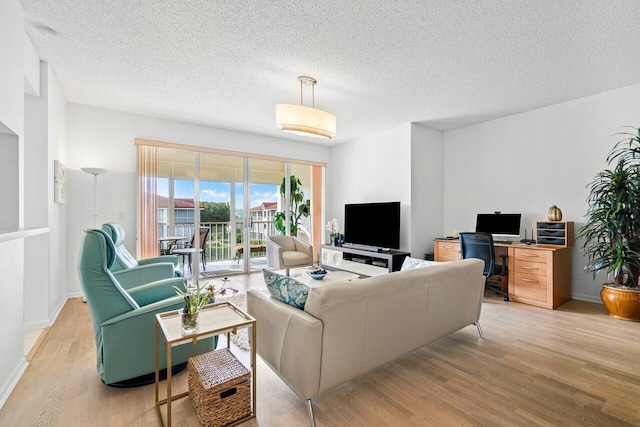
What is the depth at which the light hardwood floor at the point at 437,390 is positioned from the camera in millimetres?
1638

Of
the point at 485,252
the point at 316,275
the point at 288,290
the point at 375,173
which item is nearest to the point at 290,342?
the point at 288,290

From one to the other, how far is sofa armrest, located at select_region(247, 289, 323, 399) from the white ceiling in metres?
2.16

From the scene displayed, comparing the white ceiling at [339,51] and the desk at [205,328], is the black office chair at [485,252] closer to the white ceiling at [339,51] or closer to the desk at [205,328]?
the white ceiling at [339,51]

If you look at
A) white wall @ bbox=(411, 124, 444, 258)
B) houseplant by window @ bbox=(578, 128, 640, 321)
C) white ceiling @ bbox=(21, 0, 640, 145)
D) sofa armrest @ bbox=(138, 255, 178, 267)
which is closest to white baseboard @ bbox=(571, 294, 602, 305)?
houseplant by window @ bbox=(578, 128, 640, 321)

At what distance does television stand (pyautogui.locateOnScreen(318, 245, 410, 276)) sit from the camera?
15.1 feet

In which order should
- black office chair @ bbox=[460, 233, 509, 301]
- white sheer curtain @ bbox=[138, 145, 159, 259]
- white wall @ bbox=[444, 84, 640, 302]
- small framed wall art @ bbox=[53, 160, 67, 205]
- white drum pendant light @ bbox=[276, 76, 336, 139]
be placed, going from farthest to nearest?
white sheer curtain @ bbox=[138, 145, 159, 259]
black office chair @ bbox=[460, 233, 509, 301]
white wall @ bbox=[444, 84, 640, 302]
small framed wall art @ bbox=[53, 160, 67, 205]
white drum pendant light @ bbox=[276, 76, 336, 139]

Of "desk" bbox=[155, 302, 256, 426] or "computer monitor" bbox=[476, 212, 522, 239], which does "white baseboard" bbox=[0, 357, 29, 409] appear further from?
"computer monitor" bbox=[476, 212, 522, 239]

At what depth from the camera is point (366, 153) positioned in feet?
18.8

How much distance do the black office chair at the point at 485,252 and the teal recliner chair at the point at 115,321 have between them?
3626mm

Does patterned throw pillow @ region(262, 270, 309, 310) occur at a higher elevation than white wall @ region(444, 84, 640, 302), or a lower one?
lower

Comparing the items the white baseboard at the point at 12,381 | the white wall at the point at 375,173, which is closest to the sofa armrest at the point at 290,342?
the white baseboard at the point at 12,381

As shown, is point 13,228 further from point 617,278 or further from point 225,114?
point 617,278

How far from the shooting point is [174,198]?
4.84 meters

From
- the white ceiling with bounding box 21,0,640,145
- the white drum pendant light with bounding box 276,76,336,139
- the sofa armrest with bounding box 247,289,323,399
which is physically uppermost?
the white ceiling with bounding box 21,0,640,145
